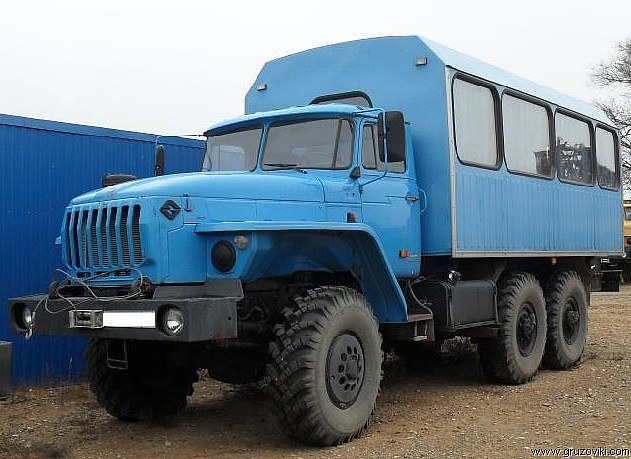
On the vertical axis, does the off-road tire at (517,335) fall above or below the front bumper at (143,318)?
below

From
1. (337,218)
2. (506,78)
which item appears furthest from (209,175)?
(506,78)

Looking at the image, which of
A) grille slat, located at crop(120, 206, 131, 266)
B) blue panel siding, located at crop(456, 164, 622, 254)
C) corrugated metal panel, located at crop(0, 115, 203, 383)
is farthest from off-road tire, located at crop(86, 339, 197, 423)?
blue panel siding, located at crop(456, 164, 622, 254)

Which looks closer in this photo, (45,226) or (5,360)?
(5,360)

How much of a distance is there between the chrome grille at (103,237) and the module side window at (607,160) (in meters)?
7.28

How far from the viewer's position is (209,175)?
5902mm

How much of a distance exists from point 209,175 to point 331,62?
115 inches

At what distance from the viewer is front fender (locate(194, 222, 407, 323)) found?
549 cm

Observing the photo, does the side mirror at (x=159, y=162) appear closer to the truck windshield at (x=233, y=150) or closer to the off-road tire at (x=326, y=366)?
the truck windshield at (x=233, y=150)

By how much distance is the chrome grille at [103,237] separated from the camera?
5.57m

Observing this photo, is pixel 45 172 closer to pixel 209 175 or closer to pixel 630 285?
pixel 209 175

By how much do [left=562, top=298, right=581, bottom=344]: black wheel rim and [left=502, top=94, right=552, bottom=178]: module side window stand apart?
5.72ft

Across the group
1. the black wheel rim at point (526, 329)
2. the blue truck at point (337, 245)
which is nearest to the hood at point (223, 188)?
the blue truck at point (337, 245)

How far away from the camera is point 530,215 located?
8.96 m

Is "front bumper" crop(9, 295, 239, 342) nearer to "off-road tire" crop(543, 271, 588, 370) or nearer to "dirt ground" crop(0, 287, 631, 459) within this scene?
"dirt ground" crop(0, 287, 631, 459)
